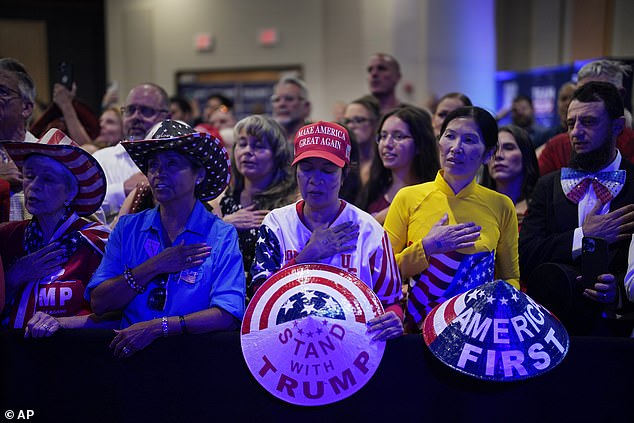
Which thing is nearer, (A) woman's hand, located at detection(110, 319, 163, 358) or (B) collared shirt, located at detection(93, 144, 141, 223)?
(A) woman's hand, located at detection(110, 319, 163, 358)

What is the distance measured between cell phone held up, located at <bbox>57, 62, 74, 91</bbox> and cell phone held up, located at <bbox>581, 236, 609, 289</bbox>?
3.63 metres

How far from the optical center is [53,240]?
2.73 metres

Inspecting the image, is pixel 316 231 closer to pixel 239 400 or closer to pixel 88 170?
pixel 239 400

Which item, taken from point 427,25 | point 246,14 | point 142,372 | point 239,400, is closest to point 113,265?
point 142,372

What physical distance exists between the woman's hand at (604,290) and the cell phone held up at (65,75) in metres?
3.70

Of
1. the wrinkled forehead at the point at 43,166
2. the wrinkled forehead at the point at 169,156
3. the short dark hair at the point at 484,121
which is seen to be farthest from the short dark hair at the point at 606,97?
the wrinkled forehead at the point at 43,166

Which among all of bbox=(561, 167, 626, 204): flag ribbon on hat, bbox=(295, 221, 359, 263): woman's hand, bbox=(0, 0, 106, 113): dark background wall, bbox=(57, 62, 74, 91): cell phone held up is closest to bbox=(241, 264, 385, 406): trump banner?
bbox=(295, 221, 359, 263): woman's hand

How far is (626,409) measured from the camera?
7.44 feet

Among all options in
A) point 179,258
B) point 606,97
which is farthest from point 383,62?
point 179,258

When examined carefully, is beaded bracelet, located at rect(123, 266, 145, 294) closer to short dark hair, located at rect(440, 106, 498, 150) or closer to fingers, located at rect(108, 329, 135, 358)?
fingers, located at rect(108, 329, 135, 358)

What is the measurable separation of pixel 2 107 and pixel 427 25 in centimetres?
648

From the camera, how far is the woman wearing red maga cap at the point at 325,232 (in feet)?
8.29

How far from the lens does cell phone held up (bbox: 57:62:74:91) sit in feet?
15.3

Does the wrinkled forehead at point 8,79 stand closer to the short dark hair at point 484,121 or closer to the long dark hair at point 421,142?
the long dark hair at point 421,142
